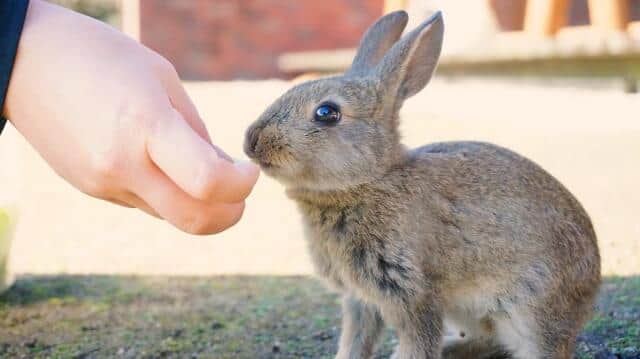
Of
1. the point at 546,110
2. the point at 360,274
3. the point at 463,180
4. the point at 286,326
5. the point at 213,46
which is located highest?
the point at 213,46

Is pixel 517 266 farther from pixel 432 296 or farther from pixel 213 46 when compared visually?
pixel 213 46

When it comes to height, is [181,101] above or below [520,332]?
above

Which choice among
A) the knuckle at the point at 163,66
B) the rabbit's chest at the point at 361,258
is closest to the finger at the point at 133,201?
the knuckle at the point at 163,66

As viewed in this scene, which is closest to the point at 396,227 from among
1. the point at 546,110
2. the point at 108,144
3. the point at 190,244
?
the point at 108,144

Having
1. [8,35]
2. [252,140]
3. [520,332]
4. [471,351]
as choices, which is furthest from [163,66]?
[471,351]

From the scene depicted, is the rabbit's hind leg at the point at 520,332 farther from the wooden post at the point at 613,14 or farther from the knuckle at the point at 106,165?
the wooden post at the point at 613,14

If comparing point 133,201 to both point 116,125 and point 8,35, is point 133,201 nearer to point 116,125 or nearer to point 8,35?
point 116,125
